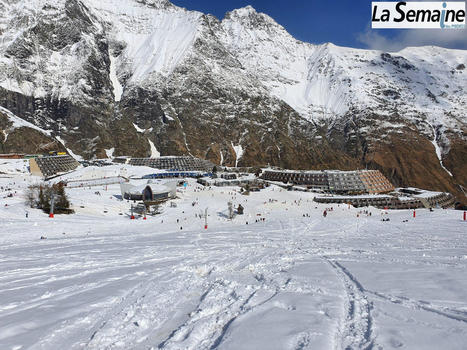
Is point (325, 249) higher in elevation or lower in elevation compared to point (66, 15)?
lower

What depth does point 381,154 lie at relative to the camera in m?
190

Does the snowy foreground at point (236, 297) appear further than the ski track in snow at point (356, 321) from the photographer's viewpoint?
Yes

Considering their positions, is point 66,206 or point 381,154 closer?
point 66,206

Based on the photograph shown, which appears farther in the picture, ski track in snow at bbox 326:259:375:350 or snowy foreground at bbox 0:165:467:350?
snowy foreground at bbox 0:165:467:350

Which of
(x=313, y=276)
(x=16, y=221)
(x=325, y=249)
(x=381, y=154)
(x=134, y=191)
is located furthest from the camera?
(x=381, y=154)

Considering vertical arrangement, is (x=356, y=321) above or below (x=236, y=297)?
above

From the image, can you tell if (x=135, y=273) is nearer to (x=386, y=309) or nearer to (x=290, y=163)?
(x=386, y=309)

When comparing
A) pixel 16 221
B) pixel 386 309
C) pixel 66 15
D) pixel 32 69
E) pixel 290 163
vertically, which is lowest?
pixel 16 221

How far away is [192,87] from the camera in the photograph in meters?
192

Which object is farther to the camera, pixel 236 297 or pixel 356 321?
pixel 236 297

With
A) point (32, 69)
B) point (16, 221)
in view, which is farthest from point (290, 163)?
point (16, 221)

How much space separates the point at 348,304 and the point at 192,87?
195445mm

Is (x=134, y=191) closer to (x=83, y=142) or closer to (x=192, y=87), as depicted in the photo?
(x=83, y=142)

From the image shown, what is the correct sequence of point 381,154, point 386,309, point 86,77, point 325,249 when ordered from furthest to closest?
point 381,154 → point 86,77 → point 325,249 → point 386,309
